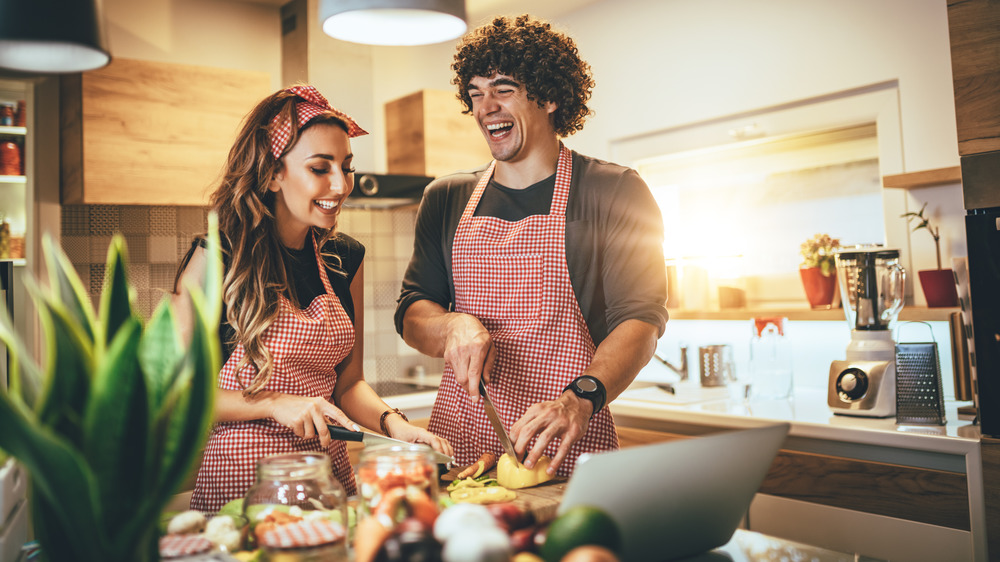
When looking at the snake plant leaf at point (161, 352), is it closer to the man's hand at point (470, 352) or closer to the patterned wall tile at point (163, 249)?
the man's hand at point (470, 352)

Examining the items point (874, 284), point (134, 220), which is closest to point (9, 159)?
point (134, 220)

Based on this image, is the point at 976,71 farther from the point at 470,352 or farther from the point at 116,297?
Answer: the point at 116,297

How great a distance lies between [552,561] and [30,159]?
3.41 metres

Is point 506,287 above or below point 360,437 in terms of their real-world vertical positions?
above

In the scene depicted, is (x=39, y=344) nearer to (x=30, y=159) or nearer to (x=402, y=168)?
(x=30, y=159)

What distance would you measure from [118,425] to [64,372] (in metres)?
0.07

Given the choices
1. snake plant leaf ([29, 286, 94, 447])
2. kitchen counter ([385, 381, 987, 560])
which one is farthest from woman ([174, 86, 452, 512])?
kitchen counter ([385, 381, 987, 560])

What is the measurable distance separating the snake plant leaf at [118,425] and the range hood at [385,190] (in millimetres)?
2801

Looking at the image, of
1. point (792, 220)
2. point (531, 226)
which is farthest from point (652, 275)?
point (792, 220)

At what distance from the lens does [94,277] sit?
11.4 feet

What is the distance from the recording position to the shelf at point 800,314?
251cm

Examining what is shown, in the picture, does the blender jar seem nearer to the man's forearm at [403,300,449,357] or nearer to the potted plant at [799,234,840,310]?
the potted plant at [799,234,840,310]

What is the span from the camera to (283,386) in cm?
156

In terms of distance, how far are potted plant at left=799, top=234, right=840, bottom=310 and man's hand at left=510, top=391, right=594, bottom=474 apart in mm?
1712
